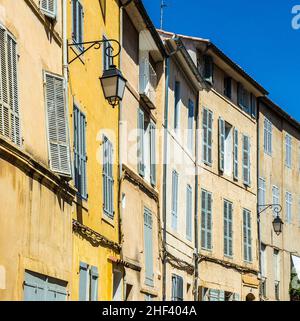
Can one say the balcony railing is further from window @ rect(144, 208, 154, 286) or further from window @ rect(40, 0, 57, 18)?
window @ rect(40, 0, 57, 18)

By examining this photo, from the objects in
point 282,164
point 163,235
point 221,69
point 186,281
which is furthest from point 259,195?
point 163,235

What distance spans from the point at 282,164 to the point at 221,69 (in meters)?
6.92

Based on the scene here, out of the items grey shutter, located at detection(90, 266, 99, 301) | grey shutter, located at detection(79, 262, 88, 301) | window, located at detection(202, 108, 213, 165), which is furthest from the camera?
window, located at detection(202, 108, 213, 165)

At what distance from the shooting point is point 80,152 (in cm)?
1434

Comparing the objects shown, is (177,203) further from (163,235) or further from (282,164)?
(282,164)

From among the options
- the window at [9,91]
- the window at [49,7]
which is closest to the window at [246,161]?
the window at [49,7]

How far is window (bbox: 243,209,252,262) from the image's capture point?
2961cm

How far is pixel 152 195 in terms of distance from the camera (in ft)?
68.2

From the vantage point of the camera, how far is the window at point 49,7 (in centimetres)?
1266

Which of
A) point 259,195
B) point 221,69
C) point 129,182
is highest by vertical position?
point 221,69

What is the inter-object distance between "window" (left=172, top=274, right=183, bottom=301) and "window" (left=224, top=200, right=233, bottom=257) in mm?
4640

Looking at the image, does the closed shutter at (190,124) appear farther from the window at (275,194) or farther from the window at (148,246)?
the window at (275,194)

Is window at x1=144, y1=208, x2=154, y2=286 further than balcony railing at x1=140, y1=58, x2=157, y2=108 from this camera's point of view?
No

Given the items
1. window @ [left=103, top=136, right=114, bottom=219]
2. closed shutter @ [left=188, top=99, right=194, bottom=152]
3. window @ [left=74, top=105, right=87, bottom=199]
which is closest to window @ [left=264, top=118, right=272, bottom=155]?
closed shutter @ [left=188, top=99, right=194, bottom=152]
